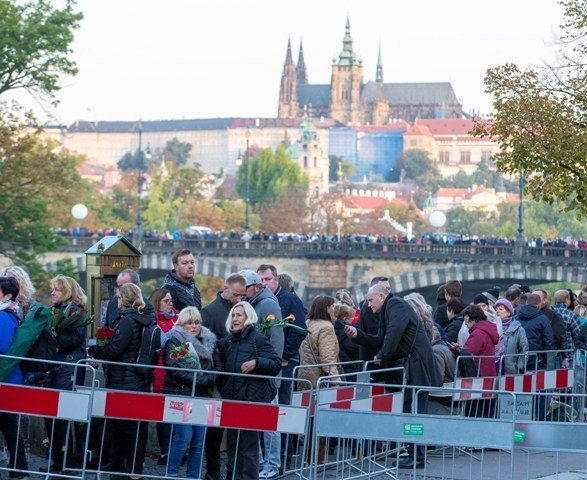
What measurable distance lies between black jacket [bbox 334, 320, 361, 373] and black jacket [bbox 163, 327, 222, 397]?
90.4 inches

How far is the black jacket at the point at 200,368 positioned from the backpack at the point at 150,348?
0.07m

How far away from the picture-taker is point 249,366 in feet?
38.0

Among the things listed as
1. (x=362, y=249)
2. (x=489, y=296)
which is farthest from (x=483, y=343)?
(x=362, y=249)

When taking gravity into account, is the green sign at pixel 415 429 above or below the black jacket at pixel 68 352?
below

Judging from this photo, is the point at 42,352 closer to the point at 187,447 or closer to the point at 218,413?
the point at 187,447

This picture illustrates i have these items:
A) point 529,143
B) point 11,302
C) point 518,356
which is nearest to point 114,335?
point 11,302

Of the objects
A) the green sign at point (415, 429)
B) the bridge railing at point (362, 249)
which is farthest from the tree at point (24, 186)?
the green sign at point (415, 429)

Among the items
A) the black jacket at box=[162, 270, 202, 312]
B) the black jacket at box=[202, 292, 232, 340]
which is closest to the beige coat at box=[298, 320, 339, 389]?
the black jacket at box=[202, 292, 232, 340]

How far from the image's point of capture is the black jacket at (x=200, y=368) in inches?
457

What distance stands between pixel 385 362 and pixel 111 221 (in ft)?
301

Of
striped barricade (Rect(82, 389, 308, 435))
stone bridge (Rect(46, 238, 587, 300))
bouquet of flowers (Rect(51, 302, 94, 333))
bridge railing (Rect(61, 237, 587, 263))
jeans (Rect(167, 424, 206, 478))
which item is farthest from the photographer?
stone bridge (Rect(46, 238, 587, 300))

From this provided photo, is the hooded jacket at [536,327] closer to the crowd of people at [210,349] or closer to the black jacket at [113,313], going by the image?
the crowd of people at [210,349]

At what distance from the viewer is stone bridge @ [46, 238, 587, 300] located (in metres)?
57.3

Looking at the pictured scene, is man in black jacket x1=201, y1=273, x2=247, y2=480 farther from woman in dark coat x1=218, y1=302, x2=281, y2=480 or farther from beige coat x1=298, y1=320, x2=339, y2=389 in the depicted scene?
beige coat x1=298, y1=320, x2=339, y2=389
